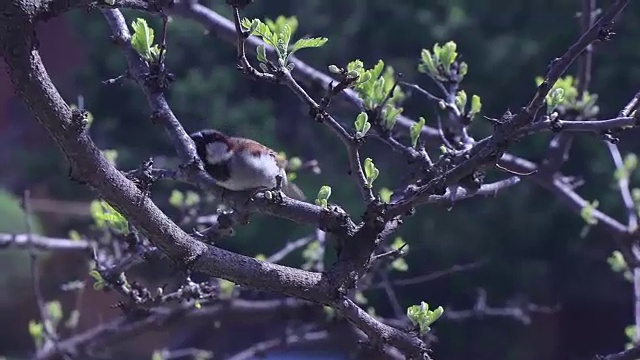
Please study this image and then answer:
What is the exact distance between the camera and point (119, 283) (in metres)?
Answer: 1.85

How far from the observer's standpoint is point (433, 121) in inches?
183

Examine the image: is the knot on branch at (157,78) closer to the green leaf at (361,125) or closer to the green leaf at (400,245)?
the green leaf at (361,125)

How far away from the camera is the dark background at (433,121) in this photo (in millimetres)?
4746

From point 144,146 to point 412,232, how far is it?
1672 millimetres

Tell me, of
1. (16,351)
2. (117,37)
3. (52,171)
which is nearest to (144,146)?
(52,171)

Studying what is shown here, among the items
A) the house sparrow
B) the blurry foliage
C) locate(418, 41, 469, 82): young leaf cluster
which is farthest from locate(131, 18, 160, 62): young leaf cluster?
the blurry foliage

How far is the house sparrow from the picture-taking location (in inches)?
67.4

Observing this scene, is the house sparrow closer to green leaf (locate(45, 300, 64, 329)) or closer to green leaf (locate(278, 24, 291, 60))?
green leaf (locate(278, 24, 291, 60))

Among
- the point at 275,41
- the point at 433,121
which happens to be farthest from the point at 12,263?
the point at 275,41

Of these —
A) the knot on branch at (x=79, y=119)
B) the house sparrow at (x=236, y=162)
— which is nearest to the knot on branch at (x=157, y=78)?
the house sparrow at (x=236, y=162)

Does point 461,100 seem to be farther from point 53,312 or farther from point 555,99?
point 53,312

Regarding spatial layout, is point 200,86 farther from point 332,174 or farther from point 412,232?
point 412,232

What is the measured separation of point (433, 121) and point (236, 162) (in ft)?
9.88

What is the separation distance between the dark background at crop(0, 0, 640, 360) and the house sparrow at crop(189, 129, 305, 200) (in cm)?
261
